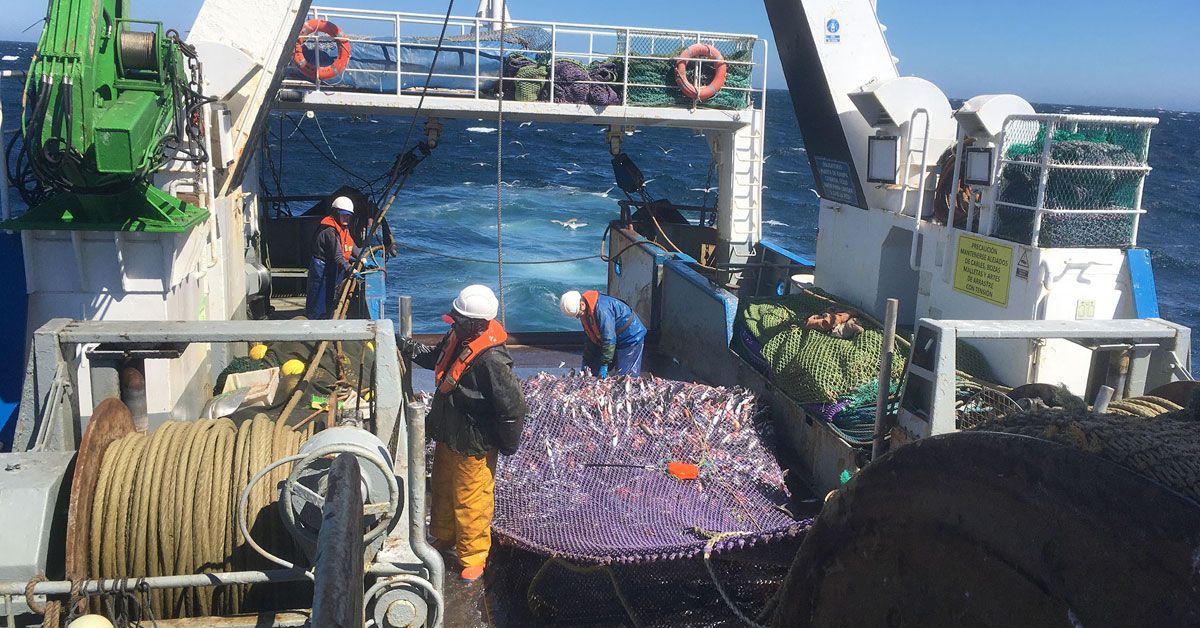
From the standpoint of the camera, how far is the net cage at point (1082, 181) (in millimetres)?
6559

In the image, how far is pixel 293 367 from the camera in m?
7.19

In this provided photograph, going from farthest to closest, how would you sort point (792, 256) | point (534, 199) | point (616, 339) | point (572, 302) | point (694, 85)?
point (534, 199)
point (694, 85)
point (792, 256)
point (616, 339)
point (572, 302)

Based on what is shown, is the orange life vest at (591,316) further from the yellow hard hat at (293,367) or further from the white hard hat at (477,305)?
the white hard hat at (477,305)

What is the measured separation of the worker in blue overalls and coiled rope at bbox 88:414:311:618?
4.48 m

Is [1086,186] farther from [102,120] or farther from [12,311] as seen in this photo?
[12,311]

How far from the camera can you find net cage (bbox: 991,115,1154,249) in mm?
6559

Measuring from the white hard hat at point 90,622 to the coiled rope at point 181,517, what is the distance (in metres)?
0.37

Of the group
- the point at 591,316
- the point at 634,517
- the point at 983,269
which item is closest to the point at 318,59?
the point at 591,316

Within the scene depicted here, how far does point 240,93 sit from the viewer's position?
26.2 ft

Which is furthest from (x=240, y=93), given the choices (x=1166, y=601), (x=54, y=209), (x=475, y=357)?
(x=1166, y=601)

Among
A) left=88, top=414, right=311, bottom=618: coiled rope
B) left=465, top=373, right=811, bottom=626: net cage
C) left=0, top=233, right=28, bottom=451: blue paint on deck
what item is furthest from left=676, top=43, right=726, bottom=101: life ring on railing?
left=88, top=414, right=311, bottom=618: coiled rope

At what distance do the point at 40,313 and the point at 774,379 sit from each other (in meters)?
5.50

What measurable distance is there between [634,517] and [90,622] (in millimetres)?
3292

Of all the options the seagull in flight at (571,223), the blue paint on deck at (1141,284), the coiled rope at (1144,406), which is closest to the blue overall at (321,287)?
the blue paint on deck at (1141,284)
